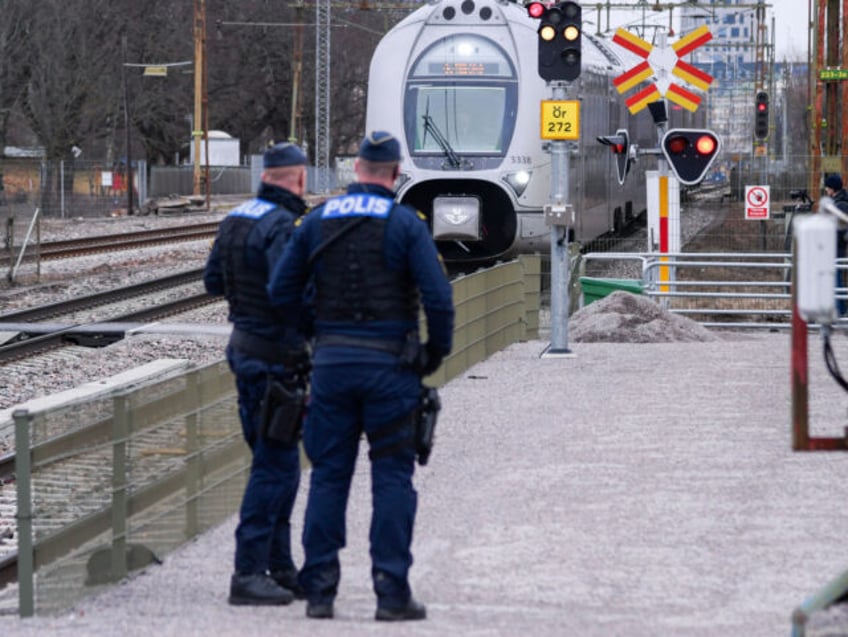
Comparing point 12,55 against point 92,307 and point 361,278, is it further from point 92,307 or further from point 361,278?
point 361,278

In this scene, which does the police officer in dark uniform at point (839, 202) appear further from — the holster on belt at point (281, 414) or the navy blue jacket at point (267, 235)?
the holster on belt at point (281, 414)

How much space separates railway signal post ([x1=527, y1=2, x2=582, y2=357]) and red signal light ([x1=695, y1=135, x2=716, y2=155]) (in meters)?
2.35

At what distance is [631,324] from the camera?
19844 millimetres

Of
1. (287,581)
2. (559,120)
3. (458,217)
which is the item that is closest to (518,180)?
(458,217)

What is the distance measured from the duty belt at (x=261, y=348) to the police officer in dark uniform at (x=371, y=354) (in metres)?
0.35

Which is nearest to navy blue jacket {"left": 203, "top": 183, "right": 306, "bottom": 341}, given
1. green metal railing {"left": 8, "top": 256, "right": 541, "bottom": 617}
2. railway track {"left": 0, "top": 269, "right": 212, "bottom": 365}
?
green metal railing {"left": 8, "top": 256, "right": 541, "bottom": 617}

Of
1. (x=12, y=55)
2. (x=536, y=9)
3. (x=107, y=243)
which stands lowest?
(x=107, y=243)

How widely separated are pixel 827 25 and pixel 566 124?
1919 centimetres

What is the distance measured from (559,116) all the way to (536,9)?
1189 millimetres

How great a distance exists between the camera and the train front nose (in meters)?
23.9

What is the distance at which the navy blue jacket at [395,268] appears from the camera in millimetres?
7453

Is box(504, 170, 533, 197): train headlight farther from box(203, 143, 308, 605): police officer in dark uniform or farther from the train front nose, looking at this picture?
box(203, 143, 308, 605): police officer in dark uniform

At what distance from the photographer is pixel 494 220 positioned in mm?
24656

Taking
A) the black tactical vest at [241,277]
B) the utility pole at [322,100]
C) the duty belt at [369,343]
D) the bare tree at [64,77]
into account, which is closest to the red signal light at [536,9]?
the black tactical vest at [241,277]
